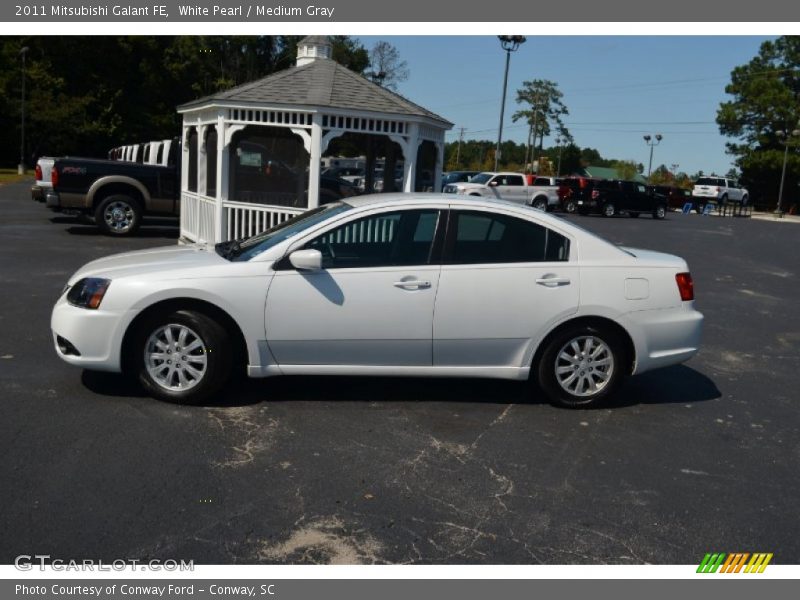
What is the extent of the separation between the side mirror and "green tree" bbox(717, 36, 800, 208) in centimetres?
5880

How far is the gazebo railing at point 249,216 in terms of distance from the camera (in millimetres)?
12930

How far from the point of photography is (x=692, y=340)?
6.46 metres

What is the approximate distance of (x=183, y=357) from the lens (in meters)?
5.79

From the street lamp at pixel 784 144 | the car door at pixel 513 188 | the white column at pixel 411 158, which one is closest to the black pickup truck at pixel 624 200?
the car door at pixel 513 188

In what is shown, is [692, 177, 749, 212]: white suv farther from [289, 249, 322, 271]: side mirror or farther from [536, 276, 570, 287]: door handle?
[289, 249, 322, 271]: side mirror

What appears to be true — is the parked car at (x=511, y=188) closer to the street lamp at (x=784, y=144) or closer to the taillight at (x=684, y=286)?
the street lamp at (x=784, y=144)

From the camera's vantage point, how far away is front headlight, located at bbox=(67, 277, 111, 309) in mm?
5715

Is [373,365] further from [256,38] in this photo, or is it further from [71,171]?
[256,38]

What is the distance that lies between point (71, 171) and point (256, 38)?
1777 inches

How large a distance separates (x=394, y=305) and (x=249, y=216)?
7.62 m

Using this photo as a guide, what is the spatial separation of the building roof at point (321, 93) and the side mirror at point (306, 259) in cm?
734

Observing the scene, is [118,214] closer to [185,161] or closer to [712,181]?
[185,161]

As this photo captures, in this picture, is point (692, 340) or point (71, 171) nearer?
point (692, 340)
